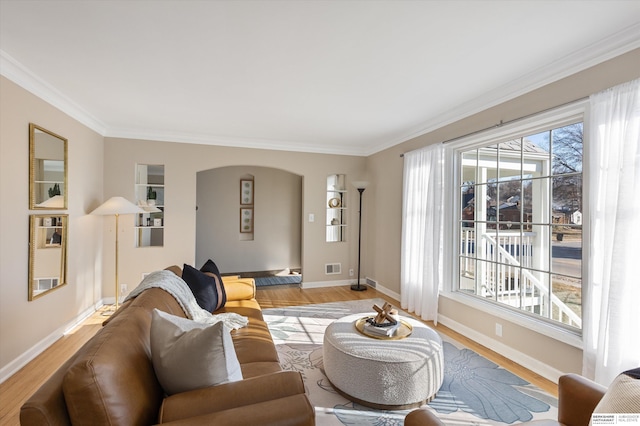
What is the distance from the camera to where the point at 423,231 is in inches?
165

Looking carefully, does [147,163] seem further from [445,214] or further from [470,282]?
[470,282]

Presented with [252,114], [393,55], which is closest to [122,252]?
[252,114]

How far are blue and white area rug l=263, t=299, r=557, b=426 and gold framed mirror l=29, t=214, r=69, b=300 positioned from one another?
2.45 m

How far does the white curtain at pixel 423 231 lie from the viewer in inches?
154

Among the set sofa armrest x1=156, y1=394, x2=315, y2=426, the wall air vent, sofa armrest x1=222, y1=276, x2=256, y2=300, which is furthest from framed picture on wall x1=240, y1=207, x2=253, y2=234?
sofa armrest x1=156, y1=394, x2=315, y2=426

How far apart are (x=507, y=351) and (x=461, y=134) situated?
241 cm

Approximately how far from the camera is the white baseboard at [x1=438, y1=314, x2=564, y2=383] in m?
2.65

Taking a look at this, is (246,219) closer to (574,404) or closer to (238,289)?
(238,289)

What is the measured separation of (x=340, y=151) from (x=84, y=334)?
15.3 ft

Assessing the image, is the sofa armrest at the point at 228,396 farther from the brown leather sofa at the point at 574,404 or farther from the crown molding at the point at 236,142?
the crown molding at the point at 236,142

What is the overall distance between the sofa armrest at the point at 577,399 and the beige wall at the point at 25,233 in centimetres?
401

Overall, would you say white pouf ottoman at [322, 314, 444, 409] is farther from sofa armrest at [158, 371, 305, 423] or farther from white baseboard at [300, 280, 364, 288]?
white baseboard at [300, 280, 364, 288]

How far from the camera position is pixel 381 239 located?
5.50m

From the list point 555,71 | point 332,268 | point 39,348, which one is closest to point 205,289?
point 39,348
